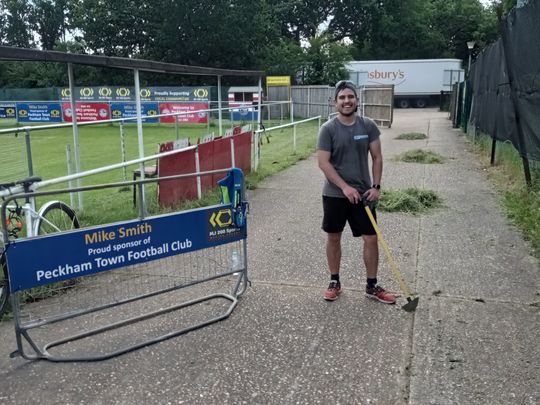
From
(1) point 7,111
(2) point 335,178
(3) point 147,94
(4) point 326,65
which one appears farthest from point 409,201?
(1) point 7,111

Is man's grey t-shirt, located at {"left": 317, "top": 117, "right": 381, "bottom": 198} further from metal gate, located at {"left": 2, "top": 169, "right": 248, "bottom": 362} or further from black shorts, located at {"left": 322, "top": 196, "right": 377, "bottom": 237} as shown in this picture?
metal gate, located at {"left": 2, "top": 169, "right": 248, "bottom": 362}

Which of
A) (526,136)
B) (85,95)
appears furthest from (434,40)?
(526,136)

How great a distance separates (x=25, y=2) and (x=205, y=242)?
231ft

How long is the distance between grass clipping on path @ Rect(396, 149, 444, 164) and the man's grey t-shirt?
811 cm

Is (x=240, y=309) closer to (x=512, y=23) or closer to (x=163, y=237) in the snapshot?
(x=163, y=237)

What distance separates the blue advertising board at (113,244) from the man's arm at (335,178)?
2.83 feet

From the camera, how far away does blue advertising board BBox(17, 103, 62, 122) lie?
2978 cm

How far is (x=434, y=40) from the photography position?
5447cm

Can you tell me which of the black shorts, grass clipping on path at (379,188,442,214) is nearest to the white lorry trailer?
grass clipping on path at (379,188,442,214)

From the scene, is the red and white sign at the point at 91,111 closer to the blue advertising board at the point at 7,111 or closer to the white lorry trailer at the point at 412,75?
the blue advertising board at the point at 7,111

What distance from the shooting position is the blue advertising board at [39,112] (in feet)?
97.7

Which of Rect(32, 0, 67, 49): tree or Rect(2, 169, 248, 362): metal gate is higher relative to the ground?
Rect(32, 0, 67, 49): tree

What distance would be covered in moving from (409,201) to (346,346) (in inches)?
173

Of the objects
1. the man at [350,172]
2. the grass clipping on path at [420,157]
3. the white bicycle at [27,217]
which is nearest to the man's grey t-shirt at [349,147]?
the man at [350,172]
